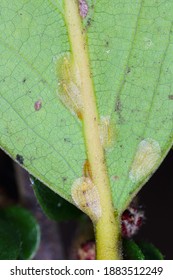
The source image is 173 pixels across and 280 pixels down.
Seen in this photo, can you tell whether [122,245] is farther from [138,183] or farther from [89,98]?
[89,98]

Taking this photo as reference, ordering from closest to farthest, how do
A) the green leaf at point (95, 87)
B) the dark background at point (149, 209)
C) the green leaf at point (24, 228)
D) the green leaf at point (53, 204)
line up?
the green leaf at point (95, 87) → the green leaf at point (53, 204) → the green leaf at point (24, 228) → the dark background at point (149, 209)

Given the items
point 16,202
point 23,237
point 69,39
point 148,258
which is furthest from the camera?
point 16,202

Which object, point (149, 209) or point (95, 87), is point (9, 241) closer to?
point (95, 87)

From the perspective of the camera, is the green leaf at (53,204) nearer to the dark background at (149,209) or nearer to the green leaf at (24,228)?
the green leaf at (24,228)

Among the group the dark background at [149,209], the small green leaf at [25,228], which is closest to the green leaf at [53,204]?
the small green leaf at [25,228]

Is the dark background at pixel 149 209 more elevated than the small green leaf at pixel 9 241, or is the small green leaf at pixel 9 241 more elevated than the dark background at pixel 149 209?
the dark background at pixel 149 209

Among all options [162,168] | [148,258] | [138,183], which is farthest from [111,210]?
[162,168]
